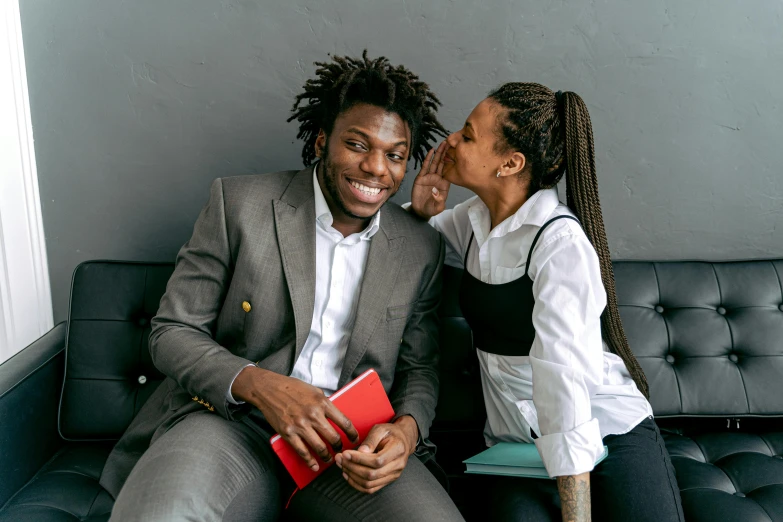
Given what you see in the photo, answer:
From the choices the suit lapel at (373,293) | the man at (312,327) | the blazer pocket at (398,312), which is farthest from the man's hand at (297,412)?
the blazer pocket at (398,312)

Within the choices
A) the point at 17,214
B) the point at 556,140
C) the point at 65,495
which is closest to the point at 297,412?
the point at 65,495

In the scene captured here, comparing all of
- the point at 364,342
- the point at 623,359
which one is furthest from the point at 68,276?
the point at 623,359

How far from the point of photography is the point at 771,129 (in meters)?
2.02

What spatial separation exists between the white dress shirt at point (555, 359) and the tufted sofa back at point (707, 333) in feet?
1.03

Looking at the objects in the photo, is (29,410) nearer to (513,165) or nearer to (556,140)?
(513,165)

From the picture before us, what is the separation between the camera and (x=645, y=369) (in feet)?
5.93

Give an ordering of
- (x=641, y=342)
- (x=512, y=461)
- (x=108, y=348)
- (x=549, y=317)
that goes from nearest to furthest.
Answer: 1. (x=549, y=317)
2. (x=512, y=461)
3. (x=108, y=348)
4. (x=641, y=342)

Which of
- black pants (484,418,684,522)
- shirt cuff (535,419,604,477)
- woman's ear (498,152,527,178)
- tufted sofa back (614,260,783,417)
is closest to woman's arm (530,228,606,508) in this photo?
shirt cuff (535,419,604,477)

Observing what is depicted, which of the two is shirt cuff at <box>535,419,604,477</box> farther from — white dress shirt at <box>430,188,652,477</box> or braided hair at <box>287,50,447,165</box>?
braided hair at <box>287,50,447,165</box>

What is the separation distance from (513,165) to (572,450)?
70 centimetres

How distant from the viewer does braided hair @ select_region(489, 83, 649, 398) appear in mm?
1472

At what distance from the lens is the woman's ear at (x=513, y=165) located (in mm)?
1502

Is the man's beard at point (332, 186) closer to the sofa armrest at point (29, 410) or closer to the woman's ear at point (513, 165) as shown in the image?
the woman's ear at point (513, 165)

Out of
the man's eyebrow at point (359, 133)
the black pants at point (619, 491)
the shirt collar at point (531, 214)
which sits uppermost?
the man's eyebrow at point (359, 133)
